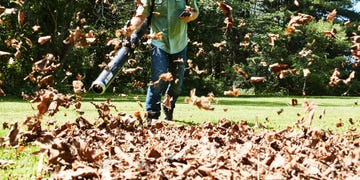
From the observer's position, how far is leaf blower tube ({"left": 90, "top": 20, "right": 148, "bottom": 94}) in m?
4.97

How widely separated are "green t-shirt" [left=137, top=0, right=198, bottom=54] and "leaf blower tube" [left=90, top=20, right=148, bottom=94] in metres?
0.37

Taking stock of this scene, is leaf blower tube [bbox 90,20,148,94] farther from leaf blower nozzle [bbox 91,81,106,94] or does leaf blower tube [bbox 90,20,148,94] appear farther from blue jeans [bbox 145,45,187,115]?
blue jeans [bbox 145,45,187,115]

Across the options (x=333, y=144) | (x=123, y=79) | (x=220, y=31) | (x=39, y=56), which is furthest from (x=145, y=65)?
(x=333, y=144)

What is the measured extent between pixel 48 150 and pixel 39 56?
16.5 metres

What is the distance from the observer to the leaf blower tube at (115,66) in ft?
16.3

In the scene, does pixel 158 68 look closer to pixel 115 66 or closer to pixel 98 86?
pixel 115 66

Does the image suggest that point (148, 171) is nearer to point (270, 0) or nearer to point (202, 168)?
point (202, 168)

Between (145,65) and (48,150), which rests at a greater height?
(48,150)

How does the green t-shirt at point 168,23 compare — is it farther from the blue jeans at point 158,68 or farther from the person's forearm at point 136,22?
the person's forearm at point 136,22

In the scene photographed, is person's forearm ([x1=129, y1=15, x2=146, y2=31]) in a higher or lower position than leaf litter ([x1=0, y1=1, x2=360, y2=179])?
higher

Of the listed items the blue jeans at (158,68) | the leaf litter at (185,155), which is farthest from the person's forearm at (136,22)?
the leaf litter at (185,155)

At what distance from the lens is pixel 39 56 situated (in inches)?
737

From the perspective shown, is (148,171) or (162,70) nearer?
(148,171)

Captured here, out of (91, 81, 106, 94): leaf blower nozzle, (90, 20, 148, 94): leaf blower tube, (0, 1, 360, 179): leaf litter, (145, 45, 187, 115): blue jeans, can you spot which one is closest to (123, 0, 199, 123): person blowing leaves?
(145, 45, 187, 115): blue jeans
